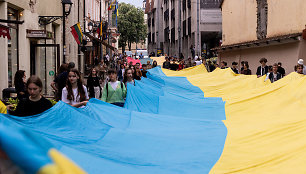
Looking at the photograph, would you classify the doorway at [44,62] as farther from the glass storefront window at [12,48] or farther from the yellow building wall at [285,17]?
the yellow building wall at [285,17]

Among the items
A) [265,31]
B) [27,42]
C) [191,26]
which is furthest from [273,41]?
[191,26]

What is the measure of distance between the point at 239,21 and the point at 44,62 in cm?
1584

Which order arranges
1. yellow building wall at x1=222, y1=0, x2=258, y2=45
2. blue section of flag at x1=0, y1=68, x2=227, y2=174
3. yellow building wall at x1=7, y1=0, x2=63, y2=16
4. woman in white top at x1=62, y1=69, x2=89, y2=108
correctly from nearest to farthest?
1. blue section of flag at x1=0, y1=68, x2=227, y2=174
2. woman in white top at x1=62, y1=69, x2=89, y2=108
3. yellow building wall at x1=7, y1=0, x2=63, y2=16
4. yellow building wall at x1=222, y1=0, x2=258, y2=45

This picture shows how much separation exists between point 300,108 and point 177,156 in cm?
418

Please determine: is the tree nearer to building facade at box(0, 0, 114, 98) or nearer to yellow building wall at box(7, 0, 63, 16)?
building facade at box(0, 0, 114, 98)

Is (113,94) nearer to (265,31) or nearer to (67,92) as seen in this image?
(67,92)

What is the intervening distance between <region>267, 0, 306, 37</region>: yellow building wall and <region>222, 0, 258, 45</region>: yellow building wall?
371 cm

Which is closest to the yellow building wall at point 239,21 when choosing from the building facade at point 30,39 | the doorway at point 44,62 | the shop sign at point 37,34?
the building facade at point 30,39

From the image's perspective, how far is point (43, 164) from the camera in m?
2.34

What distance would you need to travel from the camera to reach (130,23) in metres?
90.0

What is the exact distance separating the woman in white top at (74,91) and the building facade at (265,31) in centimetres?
1422

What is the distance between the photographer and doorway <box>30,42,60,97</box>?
20266mm

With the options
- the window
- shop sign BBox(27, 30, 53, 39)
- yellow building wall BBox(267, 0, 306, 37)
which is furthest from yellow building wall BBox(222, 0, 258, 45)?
shop sign BBox(27, 30, 53, 39)

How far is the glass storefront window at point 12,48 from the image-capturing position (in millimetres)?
16812
